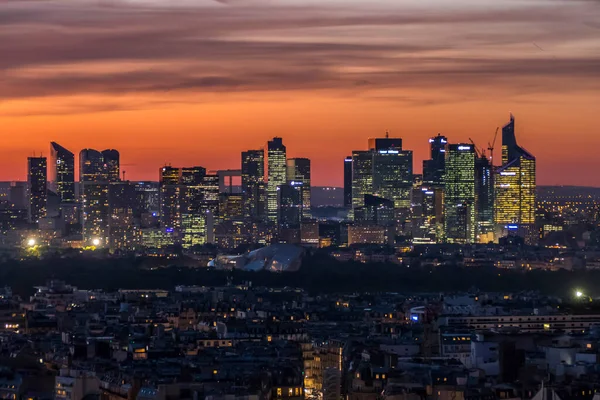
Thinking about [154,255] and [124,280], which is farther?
[154,255]

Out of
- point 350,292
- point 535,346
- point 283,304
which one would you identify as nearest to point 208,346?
point 535,346

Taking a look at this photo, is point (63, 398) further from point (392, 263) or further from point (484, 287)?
point (392, 263)

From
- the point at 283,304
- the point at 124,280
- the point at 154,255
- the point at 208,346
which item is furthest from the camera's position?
the point at 154,255

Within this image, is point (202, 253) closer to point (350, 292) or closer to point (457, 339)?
point (350, 292)

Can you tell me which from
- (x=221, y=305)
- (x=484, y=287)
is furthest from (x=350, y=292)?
(x=221, y=305)

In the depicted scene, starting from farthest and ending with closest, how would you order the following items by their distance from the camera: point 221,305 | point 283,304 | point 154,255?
point 154,255, point 283,304, point 221,305

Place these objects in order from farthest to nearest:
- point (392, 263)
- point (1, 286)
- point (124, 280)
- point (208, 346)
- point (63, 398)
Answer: point (392, 263) < point (124, 280) < point (1, 286) < point (208, 346) < point (63, 398)
